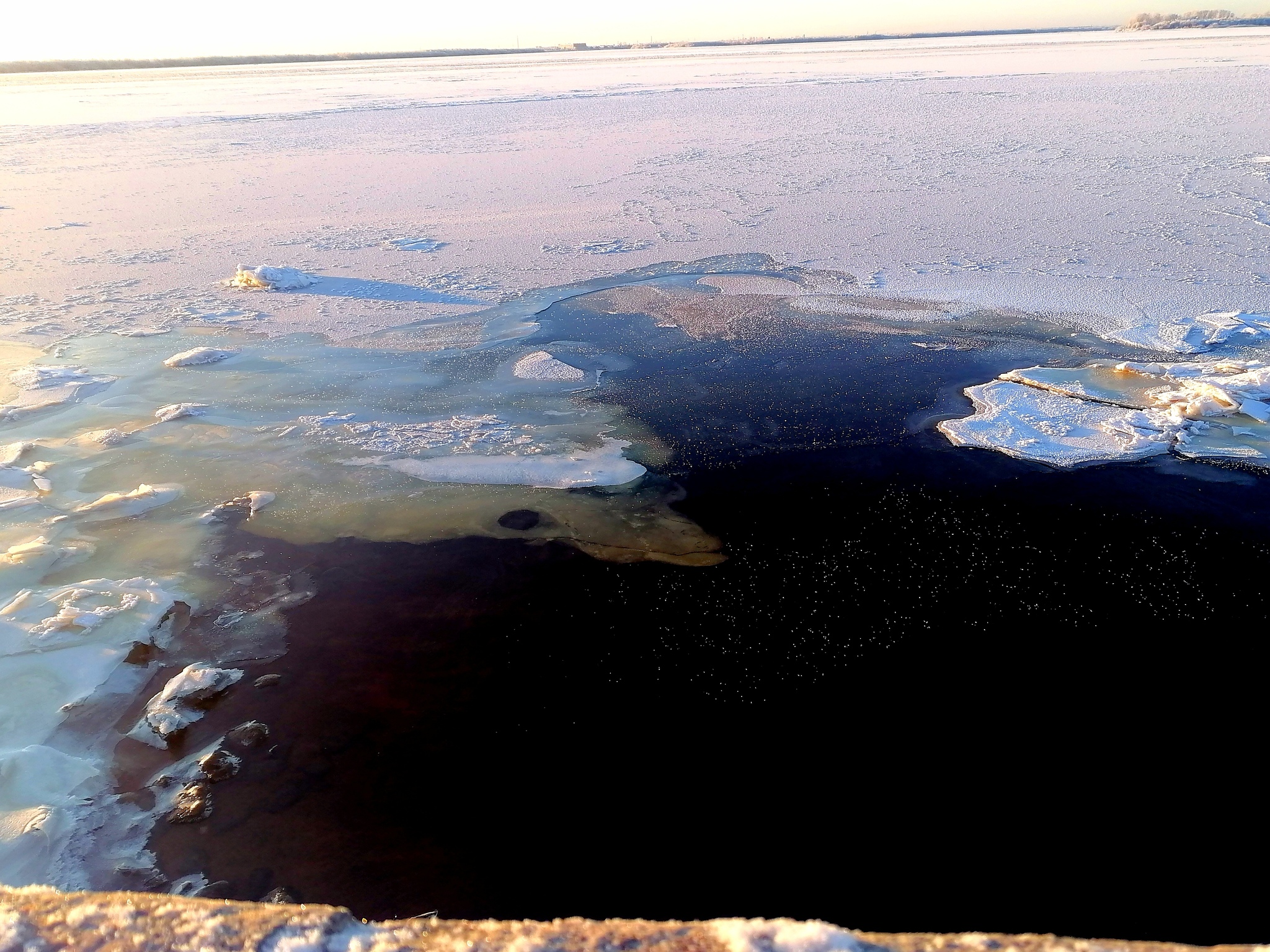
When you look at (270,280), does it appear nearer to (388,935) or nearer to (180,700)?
(180,700)

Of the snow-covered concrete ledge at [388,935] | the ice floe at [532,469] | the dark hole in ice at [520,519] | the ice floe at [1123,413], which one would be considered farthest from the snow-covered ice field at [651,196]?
the snow-covered concrete ledge at [388,935]

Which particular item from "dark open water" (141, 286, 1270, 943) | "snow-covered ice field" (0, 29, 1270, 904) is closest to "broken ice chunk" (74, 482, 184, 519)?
"snow-covered ice field" (0, 29, 1270, 904)

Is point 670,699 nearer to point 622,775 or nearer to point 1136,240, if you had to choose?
point 622,775

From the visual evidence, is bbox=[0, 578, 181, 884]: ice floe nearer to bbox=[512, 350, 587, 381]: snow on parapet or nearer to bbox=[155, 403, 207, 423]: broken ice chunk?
bbox=[155, 403, 207, 423]: broken ice chunk

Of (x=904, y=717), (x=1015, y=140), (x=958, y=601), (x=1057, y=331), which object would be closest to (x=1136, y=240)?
(x=1057, y=331)

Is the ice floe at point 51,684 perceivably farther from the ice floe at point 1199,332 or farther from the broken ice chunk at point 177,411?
the ice floe at point 1199,332

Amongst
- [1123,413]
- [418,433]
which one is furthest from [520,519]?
[1123,413]
